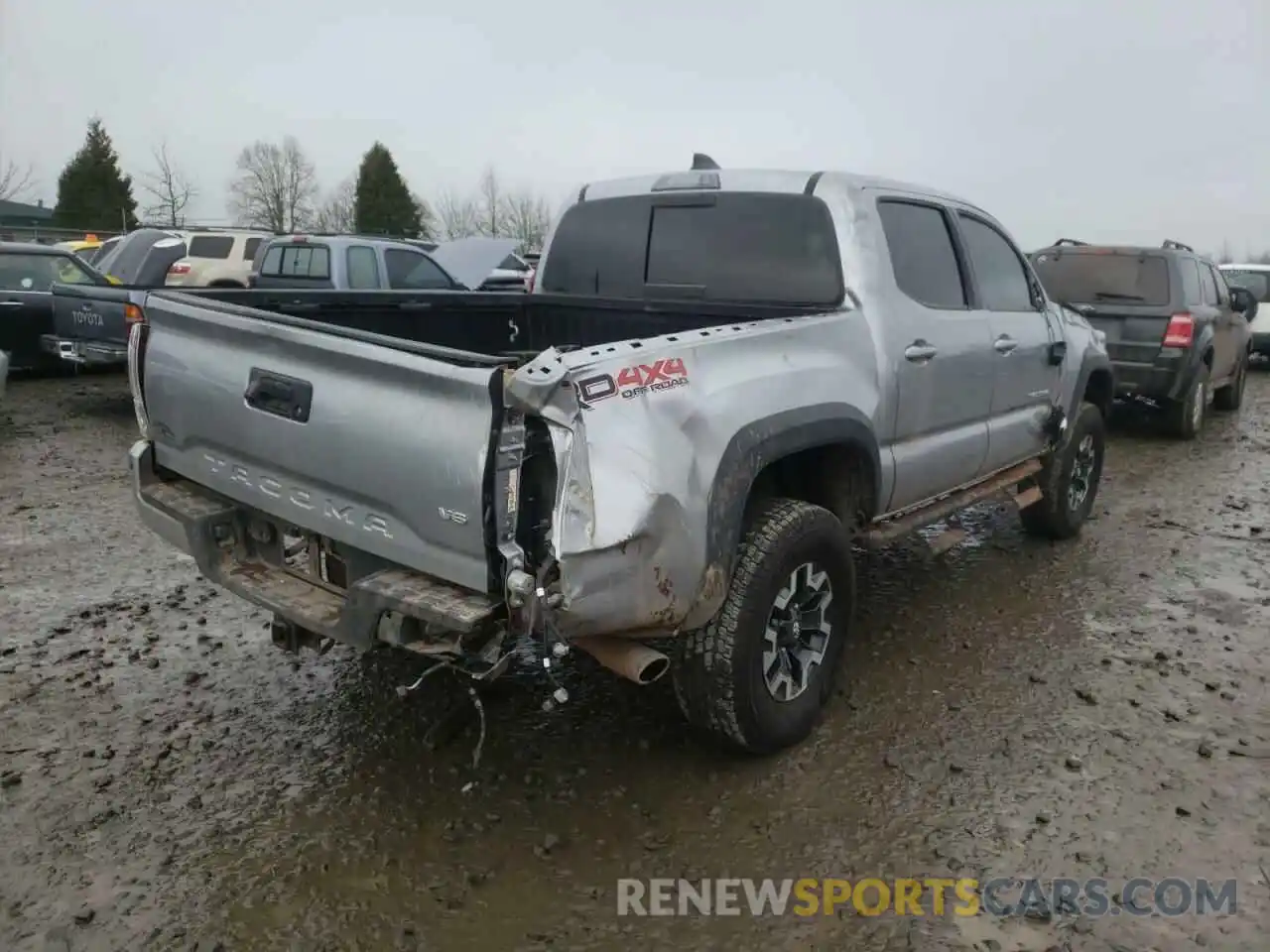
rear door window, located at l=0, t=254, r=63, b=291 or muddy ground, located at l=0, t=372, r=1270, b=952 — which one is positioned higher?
rear door window, located at l=0, t=254, r=63, b=291

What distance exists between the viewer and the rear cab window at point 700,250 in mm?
3932

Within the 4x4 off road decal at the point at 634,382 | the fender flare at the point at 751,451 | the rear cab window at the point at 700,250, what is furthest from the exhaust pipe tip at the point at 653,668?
the rear cab window at the point at 700,250

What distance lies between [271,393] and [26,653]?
210 cm

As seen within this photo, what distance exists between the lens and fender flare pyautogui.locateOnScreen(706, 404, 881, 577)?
2936mm

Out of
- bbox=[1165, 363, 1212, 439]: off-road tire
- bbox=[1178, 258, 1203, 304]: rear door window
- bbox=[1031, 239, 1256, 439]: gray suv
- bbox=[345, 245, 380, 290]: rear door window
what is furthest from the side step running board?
bbox=[345, 245, 380, 290]: rear door window

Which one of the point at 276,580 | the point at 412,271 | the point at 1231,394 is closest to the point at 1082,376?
the point at 276,580

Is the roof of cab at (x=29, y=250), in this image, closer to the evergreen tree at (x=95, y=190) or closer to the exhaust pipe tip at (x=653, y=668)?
the exhaust pipe tip at (x=653, y=668)

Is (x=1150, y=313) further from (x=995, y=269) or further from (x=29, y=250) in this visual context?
(x=29, y=250)

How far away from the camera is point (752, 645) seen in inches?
124

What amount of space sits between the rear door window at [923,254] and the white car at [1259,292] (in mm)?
13671

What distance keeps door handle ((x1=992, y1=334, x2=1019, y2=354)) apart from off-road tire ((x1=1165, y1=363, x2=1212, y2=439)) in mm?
5463

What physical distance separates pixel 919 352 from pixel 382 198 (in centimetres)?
5233

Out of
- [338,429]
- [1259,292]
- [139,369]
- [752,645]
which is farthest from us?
[1259,292]

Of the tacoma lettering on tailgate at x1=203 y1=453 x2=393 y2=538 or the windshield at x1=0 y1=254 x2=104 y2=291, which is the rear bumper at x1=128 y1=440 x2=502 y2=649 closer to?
the tacoma lettering on tailgate at x1=203 y1=453 x2=393 y2=538
